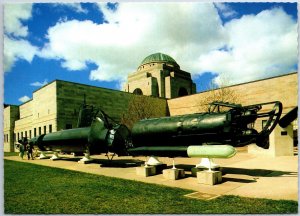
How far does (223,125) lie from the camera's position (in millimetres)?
11055

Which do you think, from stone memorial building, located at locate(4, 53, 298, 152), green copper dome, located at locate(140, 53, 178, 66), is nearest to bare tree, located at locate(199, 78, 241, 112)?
stone memorial building, located at locate(4, 53, 298, 152)

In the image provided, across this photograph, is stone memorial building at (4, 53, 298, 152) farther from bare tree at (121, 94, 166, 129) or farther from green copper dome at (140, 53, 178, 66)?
bare tree at (121, 94, 166, 129)

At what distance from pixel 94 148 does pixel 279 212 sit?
1197 cm

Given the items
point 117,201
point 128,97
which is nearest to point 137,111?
point 128,97

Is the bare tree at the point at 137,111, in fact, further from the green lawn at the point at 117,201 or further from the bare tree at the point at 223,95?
the green lawn at the point at 117,201

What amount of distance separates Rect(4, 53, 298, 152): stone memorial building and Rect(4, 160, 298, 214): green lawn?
91.1ft

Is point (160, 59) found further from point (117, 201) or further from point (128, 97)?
point (117, 201)

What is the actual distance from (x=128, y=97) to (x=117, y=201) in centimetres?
4178

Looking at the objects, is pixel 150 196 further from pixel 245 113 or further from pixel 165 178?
pixel 245 113

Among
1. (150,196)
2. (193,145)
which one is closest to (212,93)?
(193,145)

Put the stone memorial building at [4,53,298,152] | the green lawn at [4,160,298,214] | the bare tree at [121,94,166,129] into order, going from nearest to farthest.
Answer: the green lawn at [4,160,298,214] → the stone memorial building at [4,53,298,152] → the bare tree at [121,94,166,129]

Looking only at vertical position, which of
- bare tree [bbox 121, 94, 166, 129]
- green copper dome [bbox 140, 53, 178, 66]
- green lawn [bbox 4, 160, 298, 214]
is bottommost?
green lawn [bbox 4, 160, 298, 214]

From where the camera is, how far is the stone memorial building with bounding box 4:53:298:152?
39188mm

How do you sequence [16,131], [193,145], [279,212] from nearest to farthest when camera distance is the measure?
[279,212] < [193,145] < [16,131]
